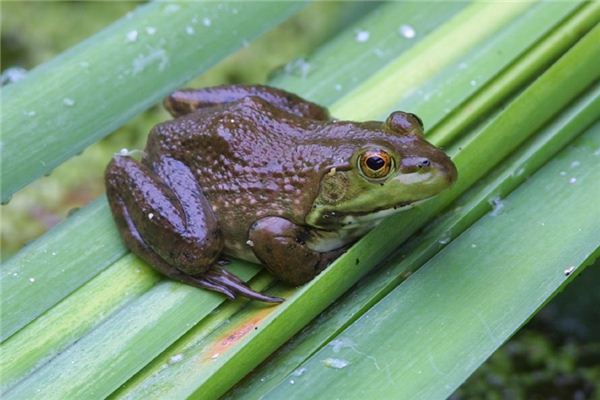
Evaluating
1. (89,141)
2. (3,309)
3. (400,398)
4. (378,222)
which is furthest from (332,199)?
(3,309)

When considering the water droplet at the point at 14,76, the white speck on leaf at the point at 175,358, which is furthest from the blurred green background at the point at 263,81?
the white speck on leaf at the point at 175,358

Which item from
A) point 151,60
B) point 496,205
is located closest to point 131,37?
point 151,60

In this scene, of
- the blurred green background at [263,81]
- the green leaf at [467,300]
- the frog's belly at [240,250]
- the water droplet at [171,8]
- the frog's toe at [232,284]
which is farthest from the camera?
the blurred green background at [263,81]

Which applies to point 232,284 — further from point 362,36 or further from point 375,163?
point 362,36

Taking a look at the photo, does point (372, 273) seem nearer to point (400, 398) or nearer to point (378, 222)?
point (378, 222)

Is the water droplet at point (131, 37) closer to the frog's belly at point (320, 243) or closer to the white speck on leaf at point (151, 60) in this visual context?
the white speck on leaf at point (151, 60)

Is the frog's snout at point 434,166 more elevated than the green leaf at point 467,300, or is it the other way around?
the frog's snout at point 434,166
